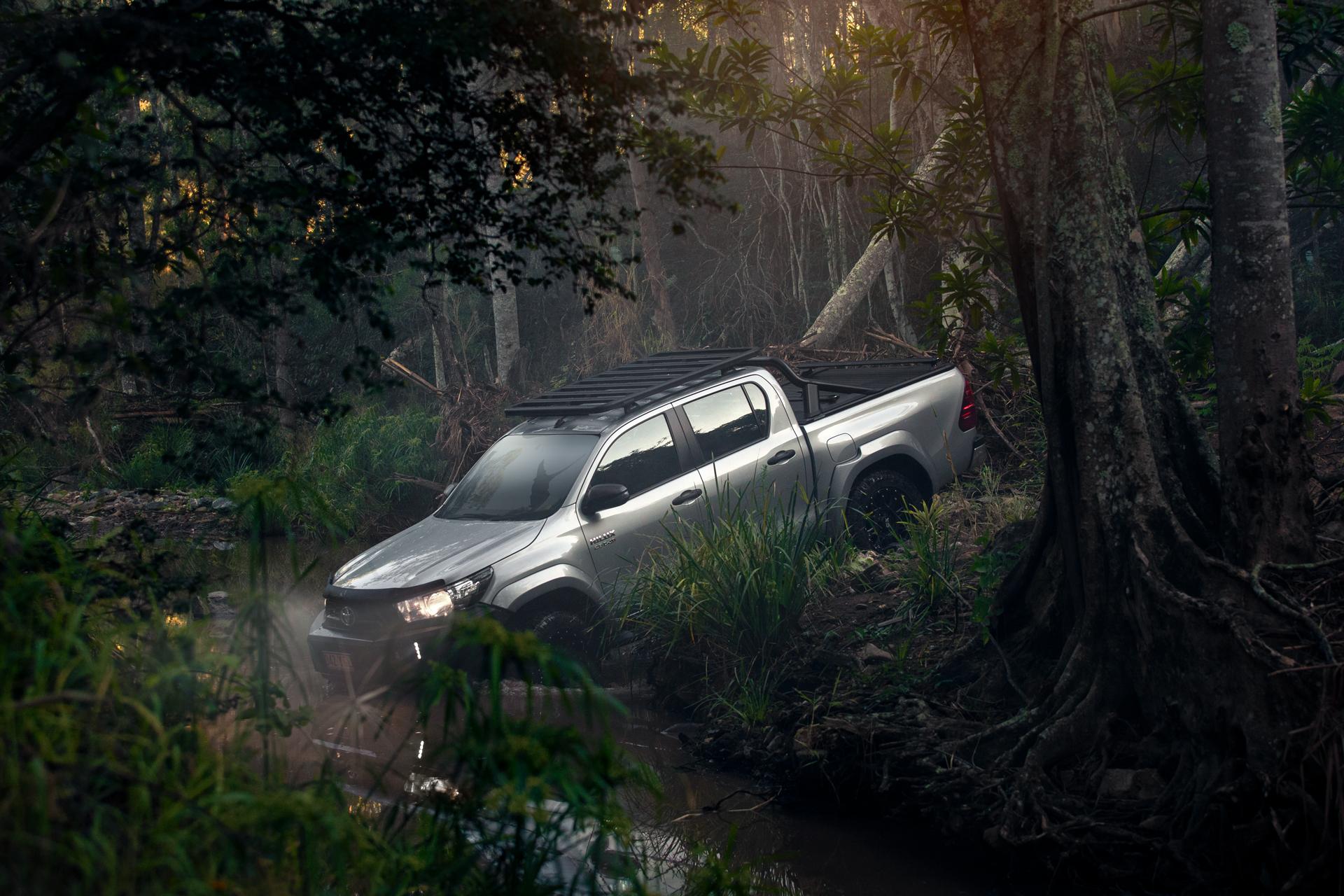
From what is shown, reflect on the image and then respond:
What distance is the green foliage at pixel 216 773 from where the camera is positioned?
2.24 metres

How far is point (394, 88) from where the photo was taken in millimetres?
4027

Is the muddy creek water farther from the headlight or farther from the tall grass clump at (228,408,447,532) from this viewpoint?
the tall grass clump at (228,408,447,532)

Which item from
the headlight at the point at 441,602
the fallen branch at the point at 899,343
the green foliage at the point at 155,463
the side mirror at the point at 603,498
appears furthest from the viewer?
the green foliage at the point at 155,463

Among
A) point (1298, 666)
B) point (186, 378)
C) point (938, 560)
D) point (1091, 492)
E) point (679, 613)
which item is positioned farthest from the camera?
point (938, 560)

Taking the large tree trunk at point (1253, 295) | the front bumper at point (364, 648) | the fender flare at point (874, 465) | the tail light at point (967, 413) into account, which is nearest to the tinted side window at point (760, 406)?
the fender flare at point (874, 465)

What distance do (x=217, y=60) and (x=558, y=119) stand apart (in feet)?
4.20

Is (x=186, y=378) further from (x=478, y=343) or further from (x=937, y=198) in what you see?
(x=478, y=343)

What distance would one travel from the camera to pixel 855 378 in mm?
9500

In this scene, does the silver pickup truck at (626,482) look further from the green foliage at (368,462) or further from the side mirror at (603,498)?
the green foliage at (368,462)

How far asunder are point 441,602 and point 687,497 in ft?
6.21

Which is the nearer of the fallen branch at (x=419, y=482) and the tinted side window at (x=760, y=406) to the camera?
the tinted side window at (x=760, y=406)

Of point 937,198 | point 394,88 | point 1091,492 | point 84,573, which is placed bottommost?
point 1091,492

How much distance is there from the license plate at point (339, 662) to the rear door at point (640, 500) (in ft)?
5.18

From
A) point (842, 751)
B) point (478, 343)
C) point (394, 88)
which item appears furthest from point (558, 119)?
point (478, 343)
